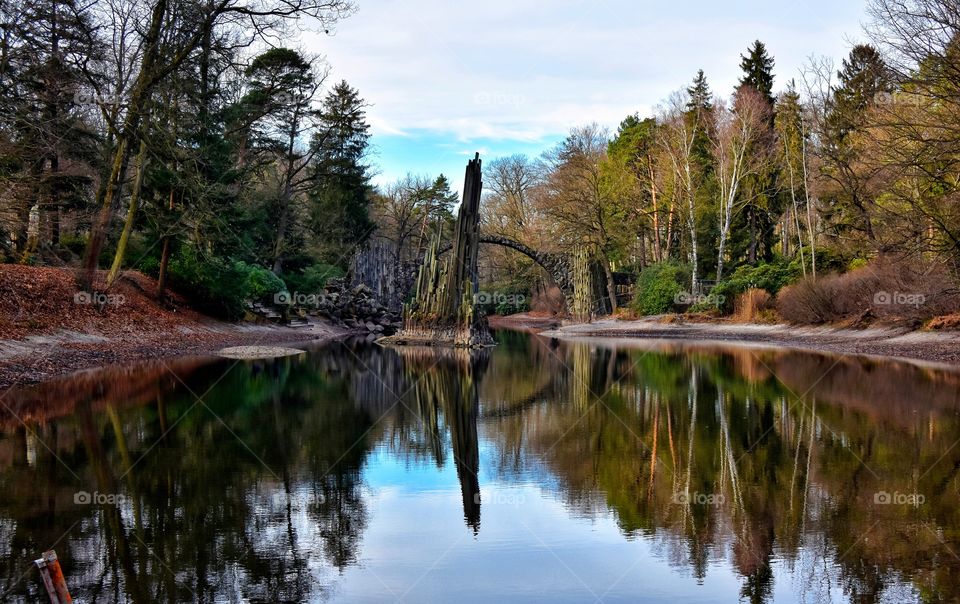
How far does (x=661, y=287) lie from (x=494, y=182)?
27.0 metres

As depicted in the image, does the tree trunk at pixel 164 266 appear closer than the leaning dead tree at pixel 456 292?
Yes

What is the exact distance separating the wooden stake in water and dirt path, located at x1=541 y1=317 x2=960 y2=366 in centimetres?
2245

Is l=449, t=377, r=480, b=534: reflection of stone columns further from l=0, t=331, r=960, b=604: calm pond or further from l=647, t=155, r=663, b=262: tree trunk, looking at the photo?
l=647, t=155, r=663, b=262: tree trunk

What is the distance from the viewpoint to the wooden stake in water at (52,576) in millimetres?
3621

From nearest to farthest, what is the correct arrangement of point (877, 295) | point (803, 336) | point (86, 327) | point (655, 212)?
point (86, 327), point (877, 295), point (803, 336), point (655, 212)

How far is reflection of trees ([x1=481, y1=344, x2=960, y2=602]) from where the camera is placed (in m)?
6.45

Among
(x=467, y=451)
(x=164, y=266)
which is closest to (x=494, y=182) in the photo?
(x=164, y=266)

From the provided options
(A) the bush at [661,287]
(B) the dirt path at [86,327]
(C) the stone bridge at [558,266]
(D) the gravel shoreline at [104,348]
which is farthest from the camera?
(C) the stone bridge at [558,266]

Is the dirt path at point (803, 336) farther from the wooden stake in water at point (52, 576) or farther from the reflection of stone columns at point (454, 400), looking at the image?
the wooden stake in water at point (52, 576)

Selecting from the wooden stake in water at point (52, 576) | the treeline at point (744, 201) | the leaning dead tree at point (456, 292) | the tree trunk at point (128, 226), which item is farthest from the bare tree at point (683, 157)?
the wooden stake in water at point (52, 576)

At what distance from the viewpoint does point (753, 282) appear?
40.2 metres

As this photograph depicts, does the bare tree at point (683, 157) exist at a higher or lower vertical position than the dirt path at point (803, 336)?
higher

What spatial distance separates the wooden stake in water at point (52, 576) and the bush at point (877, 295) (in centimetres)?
2123

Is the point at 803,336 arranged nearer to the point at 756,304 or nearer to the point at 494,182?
the point at 756,304
